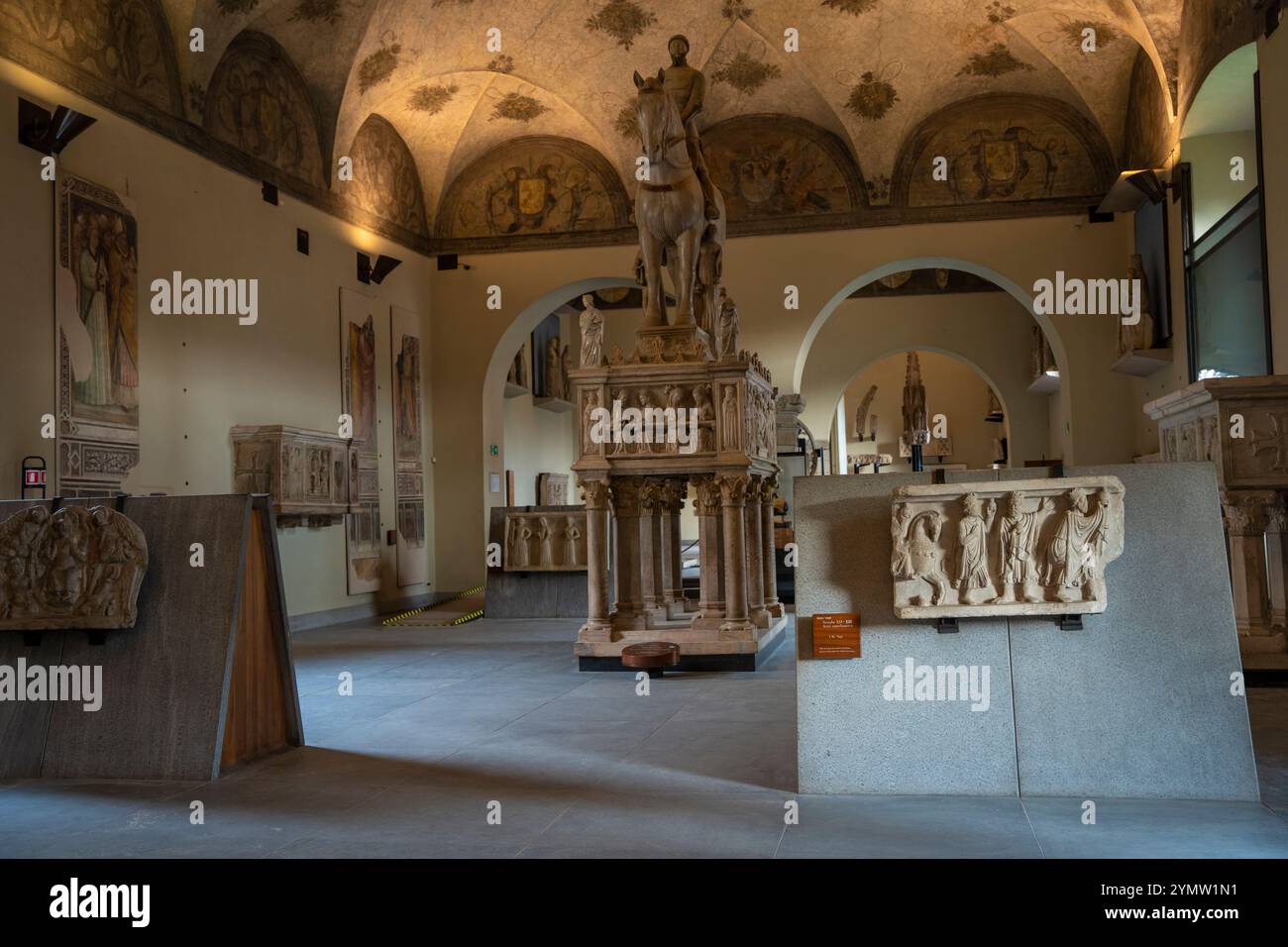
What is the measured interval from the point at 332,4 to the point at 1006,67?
9.32m

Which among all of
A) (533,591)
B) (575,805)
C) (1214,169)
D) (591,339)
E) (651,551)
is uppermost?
(1214,169)

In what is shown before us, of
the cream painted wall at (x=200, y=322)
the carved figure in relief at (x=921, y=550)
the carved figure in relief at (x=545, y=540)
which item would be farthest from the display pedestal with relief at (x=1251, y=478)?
the cream painted wall at (x=200, y=322)

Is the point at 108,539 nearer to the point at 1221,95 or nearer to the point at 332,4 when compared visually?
the point at 332,4

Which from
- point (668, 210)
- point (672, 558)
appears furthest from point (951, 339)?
point (668, 210)

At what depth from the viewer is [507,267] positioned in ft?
62.3

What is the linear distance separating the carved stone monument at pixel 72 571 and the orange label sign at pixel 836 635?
126 inches

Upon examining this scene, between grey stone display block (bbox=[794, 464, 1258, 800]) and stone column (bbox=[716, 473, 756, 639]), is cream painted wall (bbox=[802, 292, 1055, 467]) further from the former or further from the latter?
grey stone display block (bbox=[794, 464, 1258, 800])

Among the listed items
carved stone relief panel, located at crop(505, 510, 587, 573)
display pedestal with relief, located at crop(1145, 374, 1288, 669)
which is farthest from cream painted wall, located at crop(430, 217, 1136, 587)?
display pedestal with relief, located at crop(1145, 374, 1288, 669)

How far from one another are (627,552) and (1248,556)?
15.9 ft

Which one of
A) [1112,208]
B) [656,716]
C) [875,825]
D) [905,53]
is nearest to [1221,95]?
[1112,208]

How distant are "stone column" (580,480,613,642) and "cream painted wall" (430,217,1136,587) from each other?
8860 millimetres

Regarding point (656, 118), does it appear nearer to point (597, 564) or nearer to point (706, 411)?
point (706, 411)

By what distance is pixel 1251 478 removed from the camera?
7996 mm

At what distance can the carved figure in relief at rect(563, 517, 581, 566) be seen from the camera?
572 inches
